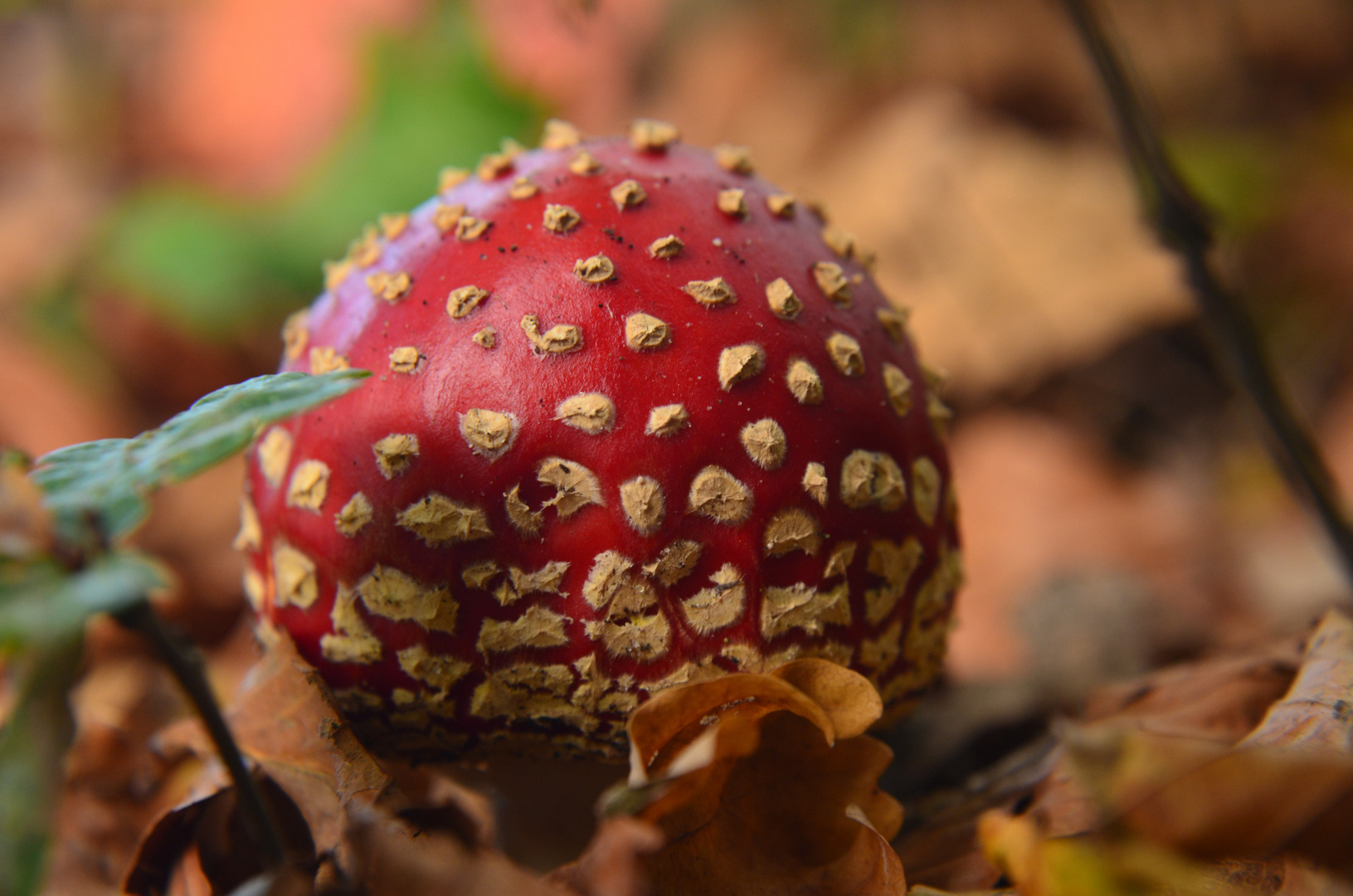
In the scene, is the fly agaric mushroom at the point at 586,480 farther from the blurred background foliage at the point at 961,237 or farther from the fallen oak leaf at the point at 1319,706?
the blurred background foliage at the point at 961,237

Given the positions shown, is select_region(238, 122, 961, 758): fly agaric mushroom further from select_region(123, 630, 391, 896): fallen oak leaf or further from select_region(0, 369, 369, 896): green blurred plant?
select_region(0, 369, 369, 896): green blurred plant

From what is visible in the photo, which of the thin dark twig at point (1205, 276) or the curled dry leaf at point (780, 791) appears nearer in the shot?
the curled dry leaf at point (780, 791)

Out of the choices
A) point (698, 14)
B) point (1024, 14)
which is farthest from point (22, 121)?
point (1024, 14)

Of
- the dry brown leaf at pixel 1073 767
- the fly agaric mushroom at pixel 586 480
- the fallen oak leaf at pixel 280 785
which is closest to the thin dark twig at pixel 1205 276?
the dry brown leaf at pixel 1073 767

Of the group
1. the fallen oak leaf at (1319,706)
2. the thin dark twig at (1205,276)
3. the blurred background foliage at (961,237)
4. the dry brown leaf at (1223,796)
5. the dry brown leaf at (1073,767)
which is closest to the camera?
the dry brown leaf at (1223,796)

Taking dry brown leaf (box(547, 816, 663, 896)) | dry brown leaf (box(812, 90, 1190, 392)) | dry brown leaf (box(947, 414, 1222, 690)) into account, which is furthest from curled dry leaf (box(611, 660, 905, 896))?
dry brown leaf (box(812, 90, 1190, 392))

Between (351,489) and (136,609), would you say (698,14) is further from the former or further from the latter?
(136,609)
